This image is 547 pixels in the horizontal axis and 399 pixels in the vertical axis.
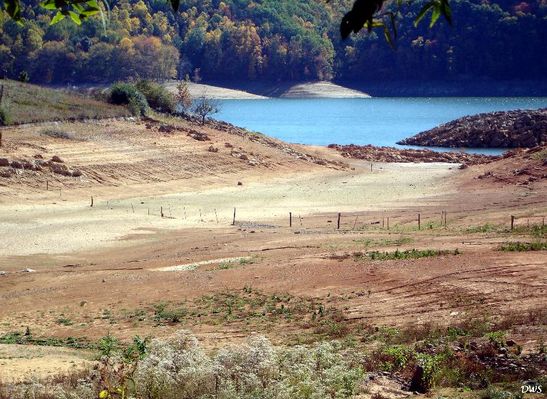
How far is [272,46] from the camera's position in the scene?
142 meters

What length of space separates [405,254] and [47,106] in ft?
116

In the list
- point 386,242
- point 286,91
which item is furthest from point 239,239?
point 286,91

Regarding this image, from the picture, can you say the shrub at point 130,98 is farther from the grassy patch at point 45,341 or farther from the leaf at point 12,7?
the leaf at point 12,7

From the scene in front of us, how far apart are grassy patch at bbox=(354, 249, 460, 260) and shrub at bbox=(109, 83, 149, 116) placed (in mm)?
35635

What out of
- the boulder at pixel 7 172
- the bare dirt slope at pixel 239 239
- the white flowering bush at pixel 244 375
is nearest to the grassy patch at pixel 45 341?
the bare dirt slope at pixel 239 239

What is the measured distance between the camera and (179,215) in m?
34.2

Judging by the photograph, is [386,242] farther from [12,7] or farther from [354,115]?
[354,115]

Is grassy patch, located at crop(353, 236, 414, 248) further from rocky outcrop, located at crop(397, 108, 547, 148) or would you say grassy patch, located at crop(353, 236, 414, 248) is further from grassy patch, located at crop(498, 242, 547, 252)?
rocky outcrop, located at crop(397, 108, 547, 148)

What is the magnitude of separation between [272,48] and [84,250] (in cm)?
11783

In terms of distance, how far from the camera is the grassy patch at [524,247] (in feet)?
62.1

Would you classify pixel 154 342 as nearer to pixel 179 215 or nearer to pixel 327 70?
pixel 179 215

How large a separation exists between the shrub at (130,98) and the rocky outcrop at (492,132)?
24006 mm

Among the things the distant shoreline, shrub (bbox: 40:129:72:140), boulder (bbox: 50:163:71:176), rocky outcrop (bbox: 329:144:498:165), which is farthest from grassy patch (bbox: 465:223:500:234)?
the distant shoreline

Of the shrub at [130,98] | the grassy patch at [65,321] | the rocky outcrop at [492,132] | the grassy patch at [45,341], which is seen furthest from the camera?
the rocky outcrop at [492,132]
